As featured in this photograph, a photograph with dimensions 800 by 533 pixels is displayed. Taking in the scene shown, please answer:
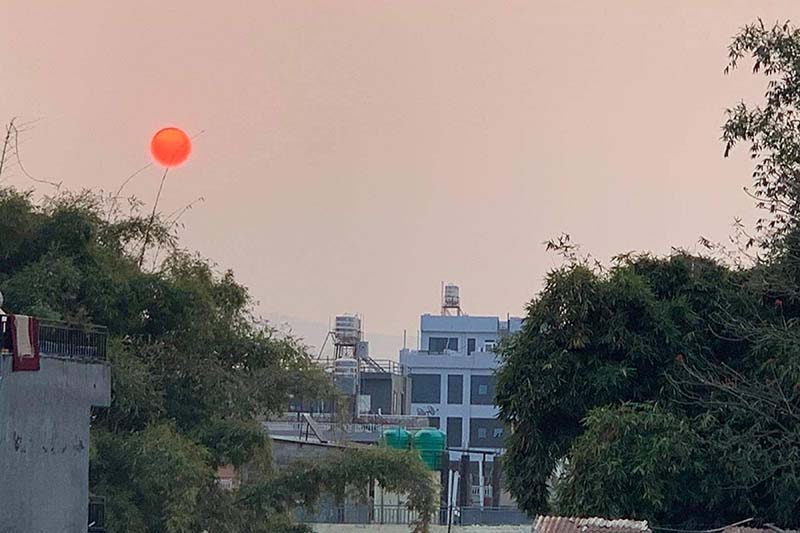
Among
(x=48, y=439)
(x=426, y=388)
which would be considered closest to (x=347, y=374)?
(x=426, y=388)

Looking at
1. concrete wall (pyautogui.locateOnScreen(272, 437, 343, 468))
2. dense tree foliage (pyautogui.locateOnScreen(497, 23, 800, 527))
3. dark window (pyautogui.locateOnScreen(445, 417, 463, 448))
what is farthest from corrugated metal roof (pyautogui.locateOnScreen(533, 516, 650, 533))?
dark window (pyautogui.locateOnScreen(445, 417, 463, 448))

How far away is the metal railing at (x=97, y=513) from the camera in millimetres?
19781

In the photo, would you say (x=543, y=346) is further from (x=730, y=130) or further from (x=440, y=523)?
(x=440, y=523)

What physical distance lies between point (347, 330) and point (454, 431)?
13117 millimetres

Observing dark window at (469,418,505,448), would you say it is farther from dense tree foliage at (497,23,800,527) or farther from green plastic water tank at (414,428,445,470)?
dense tree foliage at (497,23,800,527)

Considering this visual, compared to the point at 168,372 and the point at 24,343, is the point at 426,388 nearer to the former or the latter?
the point at 168,372

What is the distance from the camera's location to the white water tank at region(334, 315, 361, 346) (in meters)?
63.7

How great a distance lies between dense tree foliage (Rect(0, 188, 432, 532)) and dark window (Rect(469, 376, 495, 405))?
4815 cm

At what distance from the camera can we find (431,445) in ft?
150

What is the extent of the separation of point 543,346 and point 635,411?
76.0 inches

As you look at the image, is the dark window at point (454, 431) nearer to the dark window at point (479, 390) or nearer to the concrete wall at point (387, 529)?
the dark window at point (479, 390)

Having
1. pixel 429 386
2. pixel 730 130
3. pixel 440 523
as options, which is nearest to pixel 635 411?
pixel 730 130

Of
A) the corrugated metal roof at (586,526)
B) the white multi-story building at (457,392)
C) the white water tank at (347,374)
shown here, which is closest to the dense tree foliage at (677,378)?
the corrugated metal roof at (586,526)

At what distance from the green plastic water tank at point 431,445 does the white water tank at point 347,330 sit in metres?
Result: 16.0
